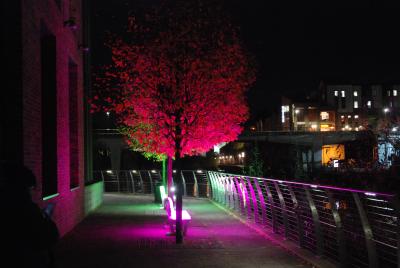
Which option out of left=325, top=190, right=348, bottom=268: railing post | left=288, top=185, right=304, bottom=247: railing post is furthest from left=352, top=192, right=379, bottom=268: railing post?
left=288, top=185, right=304, bottom=247: railing post

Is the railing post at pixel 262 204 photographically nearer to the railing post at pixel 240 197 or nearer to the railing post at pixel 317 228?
the railing post at pixel 240 197

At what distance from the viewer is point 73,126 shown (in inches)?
→ 702

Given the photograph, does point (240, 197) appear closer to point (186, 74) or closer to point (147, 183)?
point (186, 74)

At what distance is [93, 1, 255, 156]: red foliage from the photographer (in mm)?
15398

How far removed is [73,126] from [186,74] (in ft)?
13.8

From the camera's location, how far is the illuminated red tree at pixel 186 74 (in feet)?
50.5

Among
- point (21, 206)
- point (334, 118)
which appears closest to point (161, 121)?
point (21, 206)

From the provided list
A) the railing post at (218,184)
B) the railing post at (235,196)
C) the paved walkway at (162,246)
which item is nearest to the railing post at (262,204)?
the paved walkway at (162,246)

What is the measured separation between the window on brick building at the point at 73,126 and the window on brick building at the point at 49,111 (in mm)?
3872

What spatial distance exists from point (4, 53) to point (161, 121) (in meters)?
6.58

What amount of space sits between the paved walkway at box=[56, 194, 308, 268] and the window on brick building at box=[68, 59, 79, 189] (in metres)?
1.47

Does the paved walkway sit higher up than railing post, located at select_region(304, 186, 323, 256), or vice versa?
railing post, located at select_region(304, 186, 323, 256)

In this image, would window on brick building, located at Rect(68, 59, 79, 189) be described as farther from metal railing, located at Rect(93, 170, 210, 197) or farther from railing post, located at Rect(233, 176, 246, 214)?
metal railing, located at Rect(93, 170, 210, 197)

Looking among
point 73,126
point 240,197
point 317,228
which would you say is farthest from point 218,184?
point 317,228
